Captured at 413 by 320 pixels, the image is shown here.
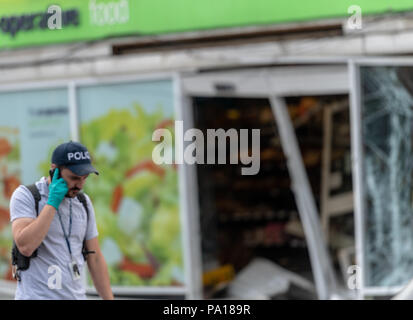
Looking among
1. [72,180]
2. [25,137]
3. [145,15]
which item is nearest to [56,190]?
[72,180]

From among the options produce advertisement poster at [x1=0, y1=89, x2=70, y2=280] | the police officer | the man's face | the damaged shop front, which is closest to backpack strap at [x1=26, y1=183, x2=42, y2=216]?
the police officer

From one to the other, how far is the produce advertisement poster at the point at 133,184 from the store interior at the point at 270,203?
0.45 metres

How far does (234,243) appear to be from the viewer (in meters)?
9.57

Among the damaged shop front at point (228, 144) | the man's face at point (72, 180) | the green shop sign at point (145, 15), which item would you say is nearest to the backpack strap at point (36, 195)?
the man's face at point (72, 180)

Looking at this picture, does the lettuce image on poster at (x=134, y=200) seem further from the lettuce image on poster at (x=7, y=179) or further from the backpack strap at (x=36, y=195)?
the backpack strap at (x=36, y=195)

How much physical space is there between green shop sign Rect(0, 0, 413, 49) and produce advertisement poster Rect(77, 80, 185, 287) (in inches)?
23.8

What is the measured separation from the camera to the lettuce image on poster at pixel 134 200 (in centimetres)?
841

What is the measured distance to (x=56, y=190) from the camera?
366 cm

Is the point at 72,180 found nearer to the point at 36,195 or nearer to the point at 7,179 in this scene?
the point at 36,195

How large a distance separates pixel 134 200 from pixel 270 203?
1932 millimetres

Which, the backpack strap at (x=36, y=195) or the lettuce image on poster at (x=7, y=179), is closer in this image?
the backpack strap at (x=36, y=195)

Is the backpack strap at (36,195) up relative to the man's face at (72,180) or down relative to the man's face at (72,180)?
down

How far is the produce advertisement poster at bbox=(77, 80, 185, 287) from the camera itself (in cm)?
839

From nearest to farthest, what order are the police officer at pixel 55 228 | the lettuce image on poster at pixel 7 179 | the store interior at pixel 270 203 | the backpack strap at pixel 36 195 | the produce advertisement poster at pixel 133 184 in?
the police officer at pixel 55 228 < the backpack strap at pixel 36 195 < the produce advertisement poster at pixel 133 184 < the store interior at pixel 270 203 < the lettuce image on poster at pixel 7 179
